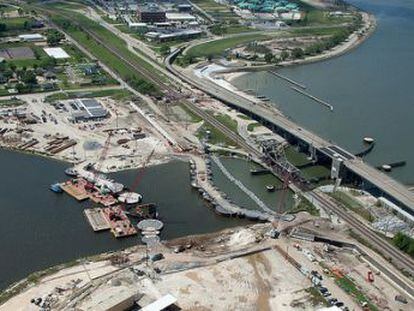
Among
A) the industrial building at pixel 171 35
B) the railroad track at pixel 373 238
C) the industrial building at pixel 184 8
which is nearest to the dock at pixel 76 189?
the railroad track at pixel 373 238

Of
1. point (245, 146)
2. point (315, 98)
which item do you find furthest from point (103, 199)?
point (315, 98)

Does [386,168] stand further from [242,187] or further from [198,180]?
[198,180]

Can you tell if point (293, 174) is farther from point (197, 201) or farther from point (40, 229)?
point (40, 229)

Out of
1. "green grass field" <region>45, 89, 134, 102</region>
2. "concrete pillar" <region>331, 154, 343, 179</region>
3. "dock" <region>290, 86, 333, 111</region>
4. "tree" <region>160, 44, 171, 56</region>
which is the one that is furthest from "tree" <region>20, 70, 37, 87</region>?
"concrete pillar" <region>331, 154, 343, 179</region>

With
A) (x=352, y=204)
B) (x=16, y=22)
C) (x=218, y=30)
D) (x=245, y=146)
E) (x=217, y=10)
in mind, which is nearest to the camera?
(x=352, y=204)

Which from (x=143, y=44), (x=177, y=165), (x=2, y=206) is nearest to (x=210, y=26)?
(x=143, y=44)

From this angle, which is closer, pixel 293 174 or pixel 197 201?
pixel 197 201
